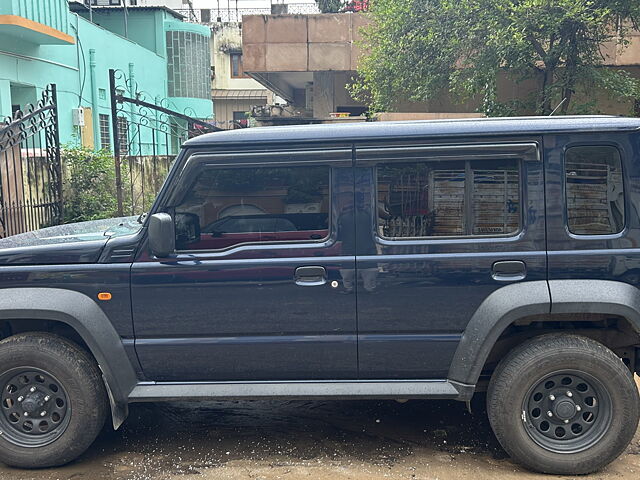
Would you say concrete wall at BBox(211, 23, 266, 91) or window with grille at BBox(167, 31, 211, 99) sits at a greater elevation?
concrete wall at BBox(211, 23, 266, 91)

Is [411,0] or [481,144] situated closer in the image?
[481,144]

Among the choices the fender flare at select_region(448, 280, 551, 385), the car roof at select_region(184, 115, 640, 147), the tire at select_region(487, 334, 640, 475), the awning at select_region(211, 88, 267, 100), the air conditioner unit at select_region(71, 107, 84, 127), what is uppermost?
the awning at select_region(211, 88, 267, 100)

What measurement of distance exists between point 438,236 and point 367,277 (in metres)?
0.46

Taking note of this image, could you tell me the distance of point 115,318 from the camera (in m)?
3.63

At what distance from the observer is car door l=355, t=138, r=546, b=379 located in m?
3.56

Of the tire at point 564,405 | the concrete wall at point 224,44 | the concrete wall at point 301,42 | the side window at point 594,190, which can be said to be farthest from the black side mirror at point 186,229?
the concrete wall at point 224,44

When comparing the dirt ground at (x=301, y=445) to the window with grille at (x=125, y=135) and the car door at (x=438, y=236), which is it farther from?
the window with grille at (x=125, y=135)

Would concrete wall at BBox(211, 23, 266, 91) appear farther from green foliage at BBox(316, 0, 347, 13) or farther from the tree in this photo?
the tree

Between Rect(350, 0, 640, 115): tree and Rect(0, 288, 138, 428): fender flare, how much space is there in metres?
7.70

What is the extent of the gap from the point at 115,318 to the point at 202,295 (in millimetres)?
513

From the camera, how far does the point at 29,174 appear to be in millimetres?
8375

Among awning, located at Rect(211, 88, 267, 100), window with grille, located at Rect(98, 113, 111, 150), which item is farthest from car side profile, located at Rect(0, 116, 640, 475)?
awning, located at Rect(211, 88, 267, 100)

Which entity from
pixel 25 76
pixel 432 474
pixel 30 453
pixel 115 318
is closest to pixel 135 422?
pixel 30 453

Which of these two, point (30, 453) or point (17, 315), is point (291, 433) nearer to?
point (30, 453)
